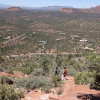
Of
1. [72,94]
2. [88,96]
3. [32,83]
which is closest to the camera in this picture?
[88,96]

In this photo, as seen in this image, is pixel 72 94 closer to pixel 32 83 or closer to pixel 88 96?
pixel 88 96

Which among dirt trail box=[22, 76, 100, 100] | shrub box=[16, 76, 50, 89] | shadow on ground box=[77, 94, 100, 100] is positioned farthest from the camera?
shrub box=[16, 76, 50, 89]

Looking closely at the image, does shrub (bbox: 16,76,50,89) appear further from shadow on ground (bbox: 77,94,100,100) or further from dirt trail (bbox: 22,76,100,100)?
shadow on ground (bbox: 77,94,100,100)

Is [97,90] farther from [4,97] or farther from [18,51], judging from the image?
[18,51]

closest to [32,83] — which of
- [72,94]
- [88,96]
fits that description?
[72,94]

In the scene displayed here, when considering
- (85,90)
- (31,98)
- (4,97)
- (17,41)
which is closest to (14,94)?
(4,97)

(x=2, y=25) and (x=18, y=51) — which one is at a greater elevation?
(x=2, y=25)

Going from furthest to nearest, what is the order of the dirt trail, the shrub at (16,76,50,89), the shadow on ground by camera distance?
the shrub at (16,76,50,89), the shadow on ground, the dirt trail

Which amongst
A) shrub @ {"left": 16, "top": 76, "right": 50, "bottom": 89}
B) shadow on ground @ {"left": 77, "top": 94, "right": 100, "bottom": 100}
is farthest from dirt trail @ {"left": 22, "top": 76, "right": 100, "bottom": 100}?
shrub @ {"left": 16, "top": 76, "right": 50, "bottom": 89}

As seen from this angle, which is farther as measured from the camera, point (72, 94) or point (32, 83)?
point (32, 83)

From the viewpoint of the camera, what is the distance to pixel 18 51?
153 feet

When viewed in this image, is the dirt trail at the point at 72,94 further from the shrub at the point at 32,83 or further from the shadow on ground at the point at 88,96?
the shrub at the point at 32,83

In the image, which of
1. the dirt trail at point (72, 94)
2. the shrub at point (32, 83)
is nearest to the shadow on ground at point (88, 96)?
the dirt trail at point (72, 94)

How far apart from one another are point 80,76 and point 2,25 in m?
74.4
